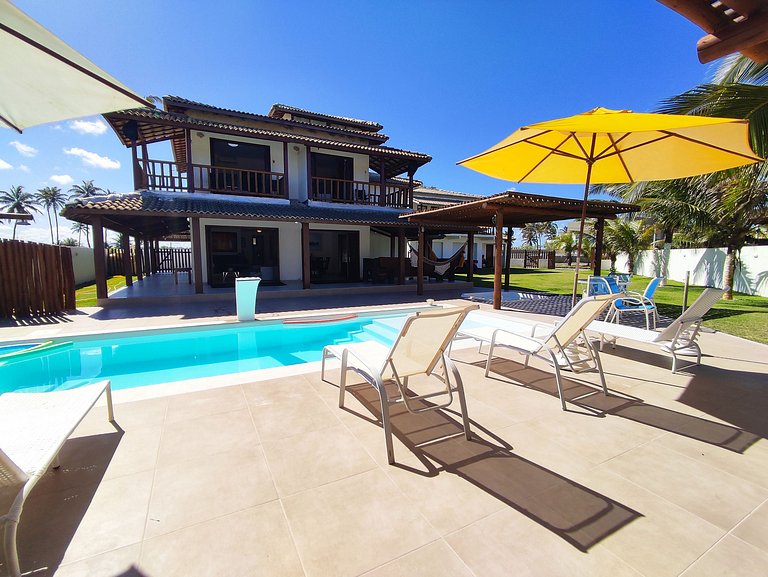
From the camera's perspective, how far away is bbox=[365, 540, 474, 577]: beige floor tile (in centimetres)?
159

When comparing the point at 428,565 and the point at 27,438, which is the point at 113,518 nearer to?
the point at 27,438

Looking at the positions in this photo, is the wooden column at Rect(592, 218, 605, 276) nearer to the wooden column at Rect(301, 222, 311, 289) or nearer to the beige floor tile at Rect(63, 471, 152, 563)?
the wooden column at Rect(301, 222, 311, 289)

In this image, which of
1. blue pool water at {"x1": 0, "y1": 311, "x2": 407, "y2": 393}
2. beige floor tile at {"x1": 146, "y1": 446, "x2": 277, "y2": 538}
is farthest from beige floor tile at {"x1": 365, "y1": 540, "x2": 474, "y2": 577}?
blue pool water at {"x1": 0, "y1": 311, "x2": 407, "y2": 393}

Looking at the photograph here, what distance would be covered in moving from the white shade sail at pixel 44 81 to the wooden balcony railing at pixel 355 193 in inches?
495

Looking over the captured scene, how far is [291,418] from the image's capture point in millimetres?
3107

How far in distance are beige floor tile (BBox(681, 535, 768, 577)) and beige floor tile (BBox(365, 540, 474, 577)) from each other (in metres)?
1.04

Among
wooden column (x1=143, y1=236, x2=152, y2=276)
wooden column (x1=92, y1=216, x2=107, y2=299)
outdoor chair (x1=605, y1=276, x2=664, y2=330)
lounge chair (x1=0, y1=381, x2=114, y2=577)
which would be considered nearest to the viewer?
lounge chair (x1=0, y1=381, x2=114, y2=577)

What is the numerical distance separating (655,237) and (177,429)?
3136 centimetres

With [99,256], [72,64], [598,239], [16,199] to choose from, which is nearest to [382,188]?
[598,239]

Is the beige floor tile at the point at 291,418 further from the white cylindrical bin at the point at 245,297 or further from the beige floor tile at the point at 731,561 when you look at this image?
the white cylindrical bin at the point at 245,297

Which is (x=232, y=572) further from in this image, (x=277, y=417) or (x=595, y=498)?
(x=595, y=498)

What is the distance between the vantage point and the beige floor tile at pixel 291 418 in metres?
2.88

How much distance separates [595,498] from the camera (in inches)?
82.2

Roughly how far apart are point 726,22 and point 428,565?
3635 millimetres
